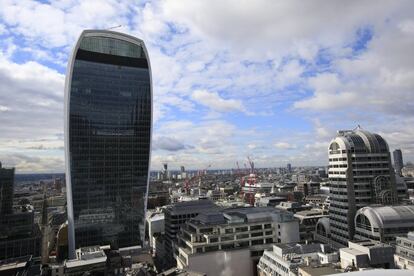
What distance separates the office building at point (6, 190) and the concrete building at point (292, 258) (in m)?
147

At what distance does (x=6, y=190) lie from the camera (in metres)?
185

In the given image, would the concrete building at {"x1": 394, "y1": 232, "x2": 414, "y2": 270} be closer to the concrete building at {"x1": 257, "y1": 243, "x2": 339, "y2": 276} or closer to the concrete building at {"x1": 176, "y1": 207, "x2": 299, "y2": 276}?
the concrete building at {"x1": 257, "y1": 243, "x2": 339, "y2": 276}

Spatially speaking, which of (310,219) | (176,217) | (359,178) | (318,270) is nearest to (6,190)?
(176,217)

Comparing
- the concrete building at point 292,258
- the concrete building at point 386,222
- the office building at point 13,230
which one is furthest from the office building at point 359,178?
the office building at point 13,230

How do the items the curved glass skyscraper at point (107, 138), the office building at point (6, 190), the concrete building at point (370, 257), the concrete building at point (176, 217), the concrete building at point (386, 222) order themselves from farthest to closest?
the office building at point (6, 190)
the curved glass skyscraper at point (107, 138)
the concrete building at point (176, 217)
the concrete building at point (386, 222)
the concrete building at point (370, 257)

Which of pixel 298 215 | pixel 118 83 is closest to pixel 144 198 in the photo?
pixel 118 83

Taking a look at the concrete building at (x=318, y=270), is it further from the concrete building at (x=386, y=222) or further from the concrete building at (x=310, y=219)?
the concrete building at (x=310, y=219)

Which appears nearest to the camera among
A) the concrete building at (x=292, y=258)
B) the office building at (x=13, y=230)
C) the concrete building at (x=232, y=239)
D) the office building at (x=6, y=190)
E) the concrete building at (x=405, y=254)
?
the concrete building at (x=405, y=254)

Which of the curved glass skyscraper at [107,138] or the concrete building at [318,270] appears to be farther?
the curved glass skyscraper at [107,138]

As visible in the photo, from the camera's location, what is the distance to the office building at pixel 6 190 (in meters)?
179

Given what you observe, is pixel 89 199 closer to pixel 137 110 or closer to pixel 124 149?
pixel 124 149

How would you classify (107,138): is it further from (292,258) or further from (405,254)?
(405,254)

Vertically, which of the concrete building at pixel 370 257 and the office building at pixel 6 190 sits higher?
the office building at pixel 6 190

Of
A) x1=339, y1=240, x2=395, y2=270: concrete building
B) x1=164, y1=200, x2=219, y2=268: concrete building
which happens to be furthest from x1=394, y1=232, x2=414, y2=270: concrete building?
x1=164, y1=200, x2=219, y2=268: concrete building
